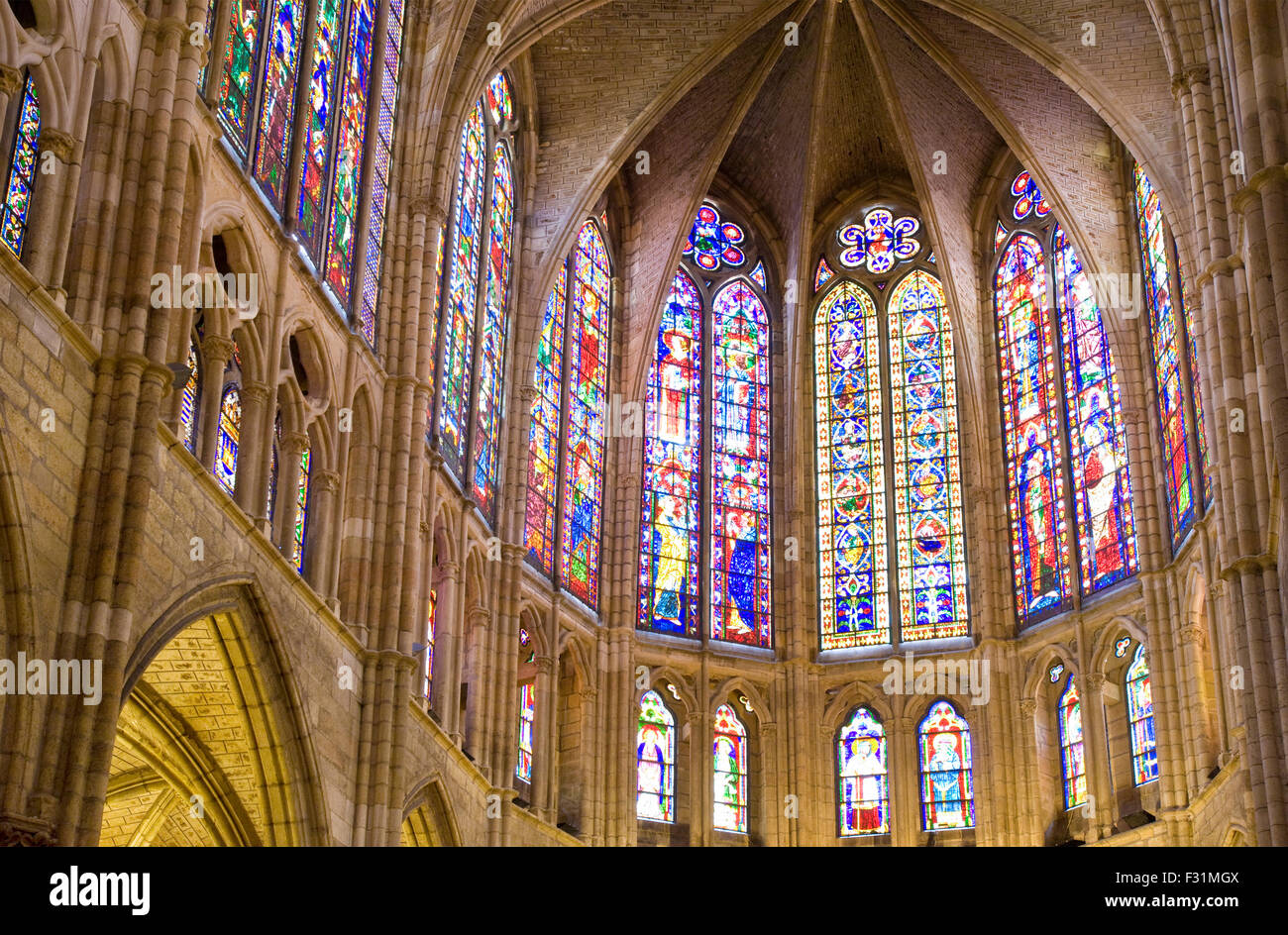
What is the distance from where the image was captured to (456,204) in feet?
75.5

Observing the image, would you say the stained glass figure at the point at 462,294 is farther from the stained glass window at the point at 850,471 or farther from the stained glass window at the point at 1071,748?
the stained glass window at the point at 1071,748

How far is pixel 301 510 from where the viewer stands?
17859 millimetres

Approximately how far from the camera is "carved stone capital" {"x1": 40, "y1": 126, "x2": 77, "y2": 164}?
13.0 metres

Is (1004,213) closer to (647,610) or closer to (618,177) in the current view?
(618,177)

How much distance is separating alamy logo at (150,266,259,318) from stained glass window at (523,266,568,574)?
8440 millimetres

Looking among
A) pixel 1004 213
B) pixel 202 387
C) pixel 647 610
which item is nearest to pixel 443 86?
pixel 202 387

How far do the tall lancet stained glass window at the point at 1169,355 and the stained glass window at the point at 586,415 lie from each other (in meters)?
8.11

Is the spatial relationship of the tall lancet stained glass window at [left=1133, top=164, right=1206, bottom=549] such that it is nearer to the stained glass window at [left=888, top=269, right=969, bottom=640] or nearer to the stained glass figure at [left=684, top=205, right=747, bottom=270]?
the stained glass window at [left=888, top=269, right=969, bottom=640]

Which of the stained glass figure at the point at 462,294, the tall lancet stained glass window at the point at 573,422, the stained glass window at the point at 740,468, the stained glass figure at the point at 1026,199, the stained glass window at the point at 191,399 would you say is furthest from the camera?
the stained glass figure at the point at 1026,199

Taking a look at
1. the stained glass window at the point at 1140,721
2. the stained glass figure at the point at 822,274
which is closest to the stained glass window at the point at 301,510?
the stained glass window at the point at 1140,721

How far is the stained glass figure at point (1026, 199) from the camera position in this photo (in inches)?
1118

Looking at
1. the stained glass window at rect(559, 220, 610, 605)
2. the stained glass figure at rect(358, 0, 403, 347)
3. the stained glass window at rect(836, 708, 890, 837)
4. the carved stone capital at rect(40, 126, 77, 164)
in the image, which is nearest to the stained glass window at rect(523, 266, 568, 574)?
the stained glass window at rect(559, 220, 610, 605)
